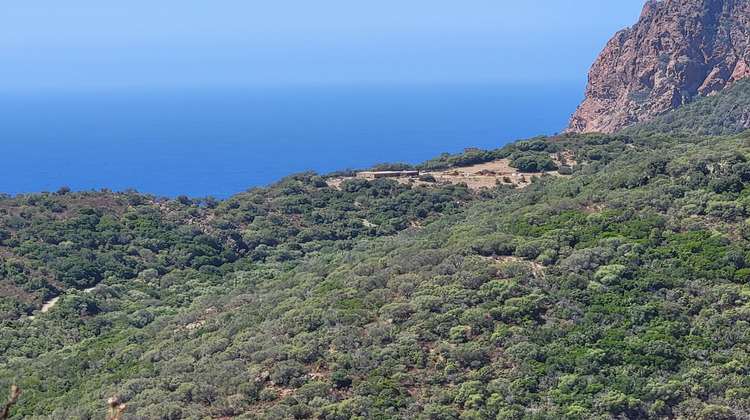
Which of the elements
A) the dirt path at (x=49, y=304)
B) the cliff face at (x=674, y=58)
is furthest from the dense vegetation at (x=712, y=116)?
the dirt path at (x=49, y=304)

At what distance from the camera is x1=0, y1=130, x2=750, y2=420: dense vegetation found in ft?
63.1

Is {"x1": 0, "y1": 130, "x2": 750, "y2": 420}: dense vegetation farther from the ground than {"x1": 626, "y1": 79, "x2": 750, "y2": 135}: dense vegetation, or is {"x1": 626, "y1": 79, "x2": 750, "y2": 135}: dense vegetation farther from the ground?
{"x1": 626, "y1": 79, "x2": 750, "y2": 135}: dense vegetation

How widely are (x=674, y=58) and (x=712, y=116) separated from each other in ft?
40.0

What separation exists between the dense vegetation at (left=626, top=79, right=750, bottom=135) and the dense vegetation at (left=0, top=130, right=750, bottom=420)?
3700 cm

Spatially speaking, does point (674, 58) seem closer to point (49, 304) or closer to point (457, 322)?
point (49, 304)

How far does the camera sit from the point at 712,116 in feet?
242

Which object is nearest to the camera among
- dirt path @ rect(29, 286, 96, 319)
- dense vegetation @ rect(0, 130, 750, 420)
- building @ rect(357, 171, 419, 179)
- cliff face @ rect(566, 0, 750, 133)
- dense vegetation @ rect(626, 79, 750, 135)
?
dense vegetation @ rect(0, 130, 750, 420)

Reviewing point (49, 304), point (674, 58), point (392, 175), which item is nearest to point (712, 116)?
point (674, 58)

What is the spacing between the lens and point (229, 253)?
44.8m

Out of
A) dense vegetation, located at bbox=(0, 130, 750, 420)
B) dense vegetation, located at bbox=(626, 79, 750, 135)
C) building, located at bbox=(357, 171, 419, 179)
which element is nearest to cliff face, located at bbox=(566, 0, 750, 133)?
Result: dense vegetation, located at bbox=(626, 79, 750, 135)

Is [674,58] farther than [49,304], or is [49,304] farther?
[674,58]

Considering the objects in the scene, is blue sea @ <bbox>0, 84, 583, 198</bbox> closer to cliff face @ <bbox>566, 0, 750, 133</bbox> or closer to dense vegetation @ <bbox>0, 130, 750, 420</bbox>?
cliff face @ <bbox>566, 0, 750, 133</bbox>

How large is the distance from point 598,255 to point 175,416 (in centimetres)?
1216

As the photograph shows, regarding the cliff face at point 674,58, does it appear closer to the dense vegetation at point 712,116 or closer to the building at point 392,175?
the dense vegetation at point 712,116
